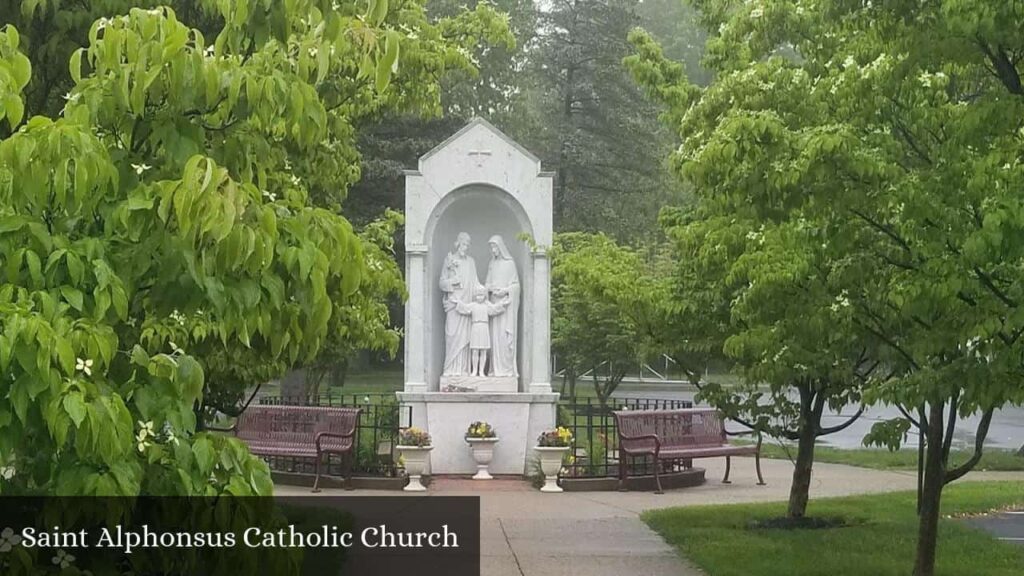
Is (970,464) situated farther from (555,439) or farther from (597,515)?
(555,439)

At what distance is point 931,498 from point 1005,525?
15.0 ft

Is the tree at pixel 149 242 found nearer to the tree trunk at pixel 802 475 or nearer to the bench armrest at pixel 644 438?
the tree trunk at pixel 802 475

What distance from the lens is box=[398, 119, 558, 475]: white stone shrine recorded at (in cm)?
1533

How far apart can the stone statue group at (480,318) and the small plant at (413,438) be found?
1.82 meters

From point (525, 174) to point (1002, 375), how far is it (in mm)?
10751

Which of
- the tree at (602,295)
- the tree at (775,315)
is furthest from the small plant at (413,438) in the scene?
the tree at (775,315)

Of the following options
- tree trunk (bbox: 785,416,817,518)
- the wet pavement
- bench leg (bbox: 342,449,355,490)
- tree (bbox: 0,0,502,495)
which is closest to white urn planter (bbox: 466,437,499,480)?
bench leg (bbox: 342,449,355,490)

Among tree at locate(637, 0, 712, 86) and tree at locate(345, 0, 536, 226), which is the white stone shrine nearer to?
tree at locate(345, 0, 536, 226)

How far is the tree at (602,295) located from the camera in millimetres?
11133

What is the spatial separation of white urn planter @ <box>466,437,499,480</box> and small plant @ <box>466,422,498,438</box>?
0.26 ft

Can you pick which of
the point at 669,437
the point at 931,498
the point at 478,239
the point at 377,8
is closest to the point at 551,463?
the point at 669,437

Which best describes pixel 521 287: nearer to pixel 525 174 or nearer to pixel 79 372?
pixel 525 174

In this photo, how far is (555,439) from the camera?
1438cm

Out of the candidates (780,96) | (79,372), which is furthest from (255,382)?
(79,372)
